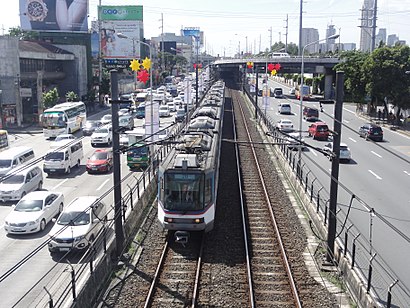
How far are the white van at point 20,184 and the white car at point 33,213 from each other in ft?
10.4

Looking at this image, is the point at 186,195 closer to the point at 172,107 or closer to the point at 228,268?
the point at 228,268

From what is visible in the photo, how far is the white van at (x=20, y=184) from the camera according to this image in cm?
2192

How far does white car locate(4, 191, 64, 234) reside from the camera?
57.1 ft

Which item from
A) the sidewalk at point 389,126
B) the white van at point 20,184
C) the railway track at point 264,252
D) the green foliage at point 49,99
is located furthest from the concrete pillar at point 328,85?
the white van at point 20,184

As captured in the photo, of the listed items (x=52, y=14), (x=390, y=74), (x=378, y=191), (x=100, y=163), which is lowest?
(x=378, y=191)

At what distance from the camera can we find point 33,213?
17.9 m

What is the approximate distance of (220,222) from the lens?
17828 mm

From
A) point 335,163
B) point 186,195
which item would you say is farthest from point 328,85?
point 186,195

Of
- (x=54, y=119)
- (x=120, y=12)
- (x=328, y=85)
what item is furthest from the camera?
(x=328, y=85)

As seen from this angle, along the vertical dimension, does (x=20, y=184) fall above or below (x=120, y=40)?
below

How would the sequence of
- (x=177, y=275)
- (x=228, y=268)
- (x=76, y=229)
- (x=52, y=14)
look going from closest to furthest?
(x=177, y=275), (x=228, y=268), (x=76, y=229), (x=52, y=14)

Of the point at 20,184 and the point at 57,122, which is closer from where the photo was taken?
the point at 20,184

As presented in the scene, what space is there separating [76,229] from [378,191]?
49.1ft

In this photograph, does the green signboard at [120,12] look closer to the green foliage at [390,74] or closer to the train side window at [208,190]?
the green foliage at [390,74]
